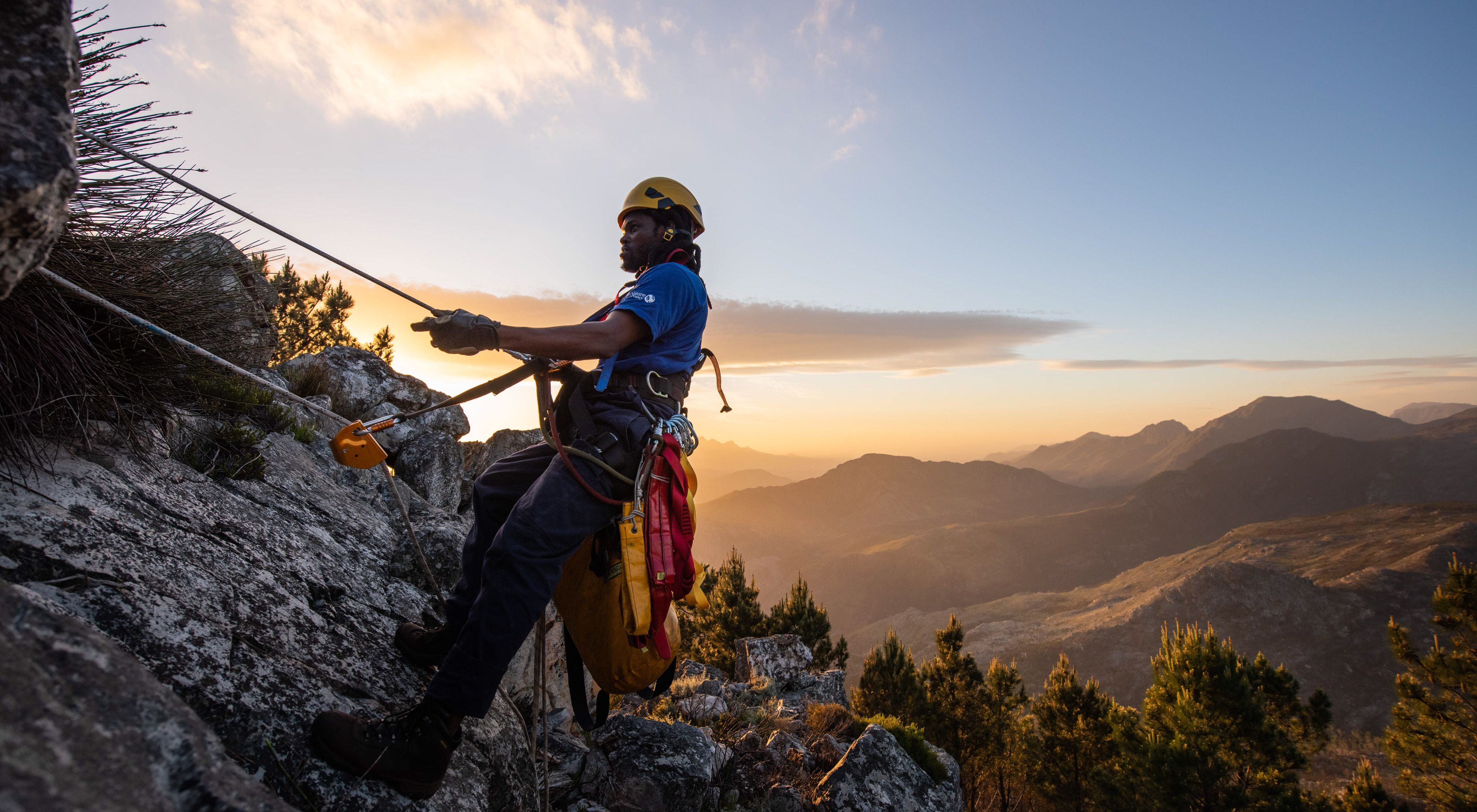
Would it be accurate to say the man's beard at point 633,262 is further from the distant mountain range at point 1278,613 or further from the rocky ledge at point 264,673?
the distant mountain range at point 1278,613

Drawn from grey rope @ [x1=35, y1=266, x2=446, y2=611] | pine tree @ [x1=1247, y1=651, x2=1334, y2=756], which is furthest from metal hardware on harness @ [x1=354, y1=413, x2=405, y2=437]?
pine tree @ [x1=1247, y1=651, x2=1334, y2=756]

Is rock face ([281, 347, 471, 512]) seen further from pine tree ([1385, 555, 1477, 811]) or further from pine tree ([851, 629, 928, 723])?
pine tree ([1385, 555, 1477, 811])

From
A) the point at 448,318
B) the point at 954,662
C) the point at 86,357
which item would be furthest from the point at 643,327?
the point at 954,662

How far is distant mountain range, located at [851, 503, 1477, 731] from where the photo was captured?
113 metres

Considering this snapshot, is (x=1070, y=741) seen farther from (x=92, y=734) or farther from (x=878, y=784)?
(x=92, y=734)

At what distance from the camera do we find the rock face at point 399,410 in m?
9.59

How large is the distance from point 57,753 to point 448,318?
216 cm

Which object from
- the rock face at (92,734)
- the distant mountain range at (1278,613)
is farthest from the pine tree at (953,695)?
the distant mountain range at (1278,613)

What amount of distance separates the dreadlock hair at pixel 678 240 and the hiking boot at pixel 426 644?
2.66m

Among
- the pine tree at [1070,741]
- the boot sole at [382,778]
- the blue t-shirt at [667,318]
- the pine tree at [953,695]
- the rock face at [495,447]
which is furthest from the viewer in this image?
the pine tree at [953,695]

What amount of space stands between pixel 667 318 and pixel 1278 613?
576 feet

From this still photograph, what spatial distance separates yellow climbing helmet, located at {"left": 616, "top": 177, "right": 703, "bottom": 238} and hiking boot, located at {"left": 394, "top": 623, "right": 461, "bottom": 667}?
2891 millimetres

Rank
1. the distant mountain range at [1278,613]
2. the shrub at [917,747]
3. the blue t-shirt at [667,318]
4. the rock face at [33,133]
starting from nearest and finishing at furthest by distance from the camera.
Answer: the rock face at [33,133] < the blue t-shirt at [667,318] < the shrub at [917,747] < the distant mountain range at [1278,613]

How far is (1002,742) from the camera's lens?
31781 mm
